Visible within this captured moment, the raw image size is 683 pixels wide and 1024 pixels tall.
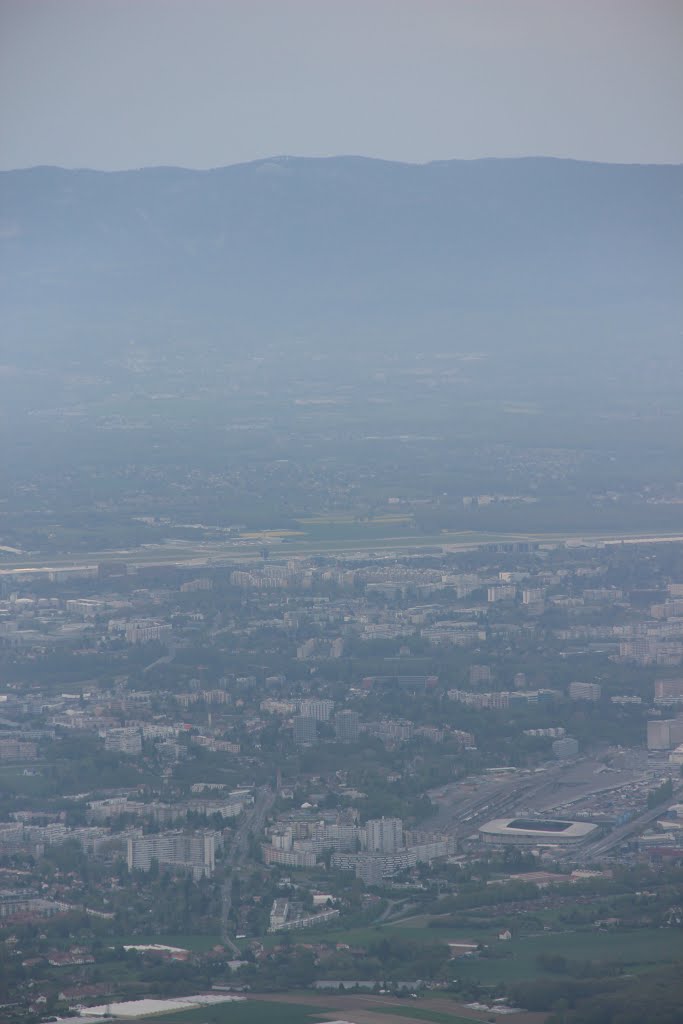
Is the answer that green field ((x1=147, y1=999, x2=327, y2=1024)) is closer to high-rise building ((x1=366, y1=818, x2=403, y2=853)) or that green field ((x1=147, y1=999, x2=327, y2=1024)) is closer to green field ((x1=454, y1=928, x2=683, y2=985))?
green field ((x1=454, y1=928, x2=683, y2=985))

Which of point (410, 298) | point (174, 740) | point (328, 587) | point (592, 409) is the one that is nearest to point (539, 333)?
point (410, 298)

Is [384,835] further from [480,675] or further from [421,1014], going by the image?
[480,675]

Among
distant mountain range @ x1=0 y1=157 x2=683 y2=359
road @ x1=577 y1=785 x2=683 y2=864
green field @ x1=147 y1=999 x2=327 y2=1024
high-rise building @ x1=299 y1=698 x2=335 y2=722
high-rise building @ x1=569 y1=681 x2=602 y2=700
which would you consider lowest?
green field @ x1=147 y1=999 x2=327 y2=1024

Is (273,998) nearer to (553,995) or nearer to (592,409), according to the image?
(553,995)

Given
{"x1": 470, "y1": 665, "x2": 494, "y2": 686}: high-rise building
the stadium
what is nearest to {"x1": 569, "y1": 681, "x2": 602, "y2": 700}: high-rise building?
{"x1": 470, "y1": 665, "x2": 494, "y2": 686}: high-rise building

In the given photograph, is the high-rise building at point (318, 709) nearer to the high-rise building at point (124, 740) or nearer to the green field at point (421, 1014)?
the high-rise building at point (124, 740)

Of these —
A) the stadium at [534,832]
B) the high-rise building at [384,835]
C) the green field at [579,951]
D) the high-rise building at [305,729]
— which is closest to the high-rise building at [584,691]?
the high-rise building at [305,729]
